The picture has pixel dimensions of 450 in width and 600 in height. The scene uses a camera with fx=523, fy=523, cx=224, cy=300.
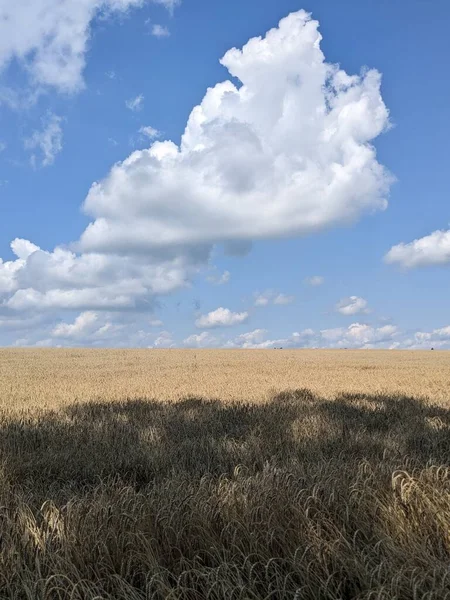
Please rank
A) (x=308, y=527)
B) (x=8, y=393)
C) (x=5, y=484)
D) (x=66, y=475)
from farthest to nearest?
(x=8, y=393)
(x=66, y=475)
(x=5, y=484)
(x=308, y=527)

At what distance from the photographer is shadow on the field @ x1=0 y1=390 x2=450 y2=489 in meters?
6.24

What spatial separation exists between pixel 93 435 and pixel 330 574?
5798mm

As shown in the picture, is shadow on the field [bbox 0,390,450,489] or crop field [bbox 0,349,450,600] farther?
shadow on the field [bbox 0,390,450,489]

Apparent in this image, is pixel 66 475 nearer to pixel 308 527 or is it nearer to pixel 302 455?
pixel 302 455

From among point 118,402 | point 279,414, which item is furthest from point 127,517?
point 118,402

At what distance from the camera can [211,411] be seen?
419 inches

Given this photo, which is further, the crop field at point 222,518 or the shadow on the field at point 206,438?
the shadow on the field at point 206,438

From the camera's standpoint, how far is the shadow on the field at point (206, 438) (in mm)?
6242

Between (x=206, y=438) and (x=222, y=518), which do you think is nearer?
(x=222, y=518)

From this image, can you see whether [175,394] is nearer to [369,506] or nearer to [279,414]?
[279,414]

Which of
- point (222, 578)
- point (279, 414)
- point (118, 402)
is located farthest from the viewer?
point (118, 402)

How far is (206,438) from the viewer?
795 centimetres

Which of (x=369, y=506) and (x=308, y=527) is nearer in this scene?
(x=308, y=527)

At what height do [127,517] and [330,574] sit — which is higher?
[127,517]
